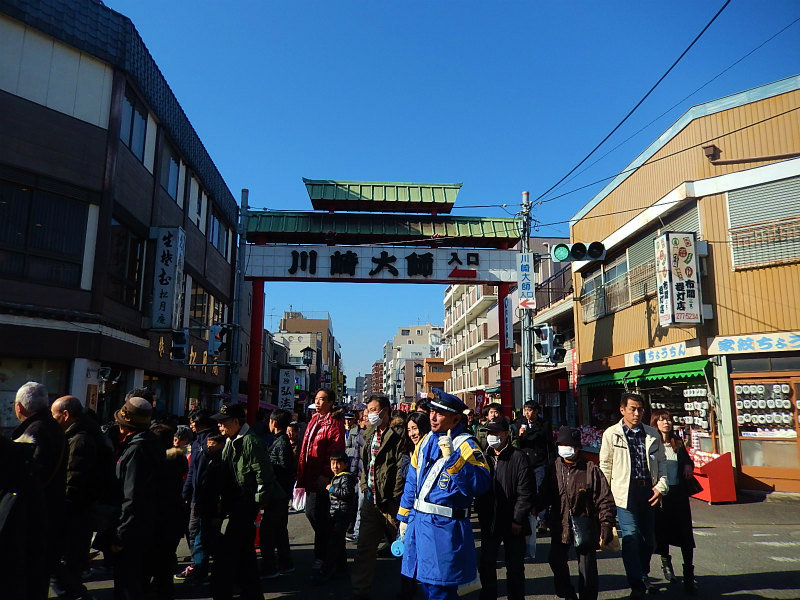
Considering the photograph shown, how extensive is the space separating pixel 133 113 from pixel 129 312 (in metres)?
5.51

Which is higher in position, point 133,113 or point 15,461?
point 133,113

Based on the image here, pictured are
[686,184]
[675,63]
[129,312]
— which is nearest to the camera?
[675,63]

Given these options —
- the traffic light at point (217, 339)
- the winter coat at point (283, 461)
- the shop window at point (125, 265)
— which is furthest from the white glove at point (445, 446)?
the traffic light at point (217, 339)

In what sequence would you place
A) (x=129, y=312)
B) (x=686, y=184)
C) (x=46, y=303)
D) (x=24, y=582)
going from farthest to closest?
(x=129, y=312)
(x=686, y=184)
(x=46, y=303)
(x=24, y=582)

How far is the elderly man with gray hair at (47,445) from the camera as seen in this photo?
13.0 ft

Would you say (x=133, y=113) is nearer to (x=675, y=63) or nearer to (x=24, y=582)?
(x=675, y=63)

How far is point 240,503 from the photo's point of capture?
5.23 meters

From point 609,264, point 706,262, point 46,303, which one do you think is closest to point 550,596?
point 706,262

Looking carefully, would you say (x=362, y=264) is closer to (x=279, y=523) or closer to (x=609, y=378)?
(x=609, y=378)

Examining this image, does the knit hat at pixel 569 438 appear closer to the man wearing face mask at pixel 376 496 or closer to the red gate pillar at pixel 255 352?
Answer: the man wearing face mask at pixel 376 496

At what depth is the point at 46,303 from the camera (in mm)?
12336

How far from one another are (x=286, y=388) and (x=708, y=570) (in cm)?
2576

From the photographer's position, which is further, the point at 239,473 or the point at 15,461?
the point at 239,473

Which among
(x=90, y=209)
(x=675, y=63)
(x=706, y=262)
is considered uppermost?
(x=675, y=63)
